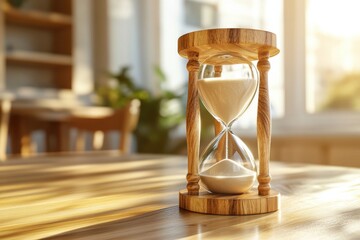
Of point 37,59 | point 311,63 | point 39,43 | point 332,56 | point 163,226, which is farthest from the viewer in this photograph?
point 39,43

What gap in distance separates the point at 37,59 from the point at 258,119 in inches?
139

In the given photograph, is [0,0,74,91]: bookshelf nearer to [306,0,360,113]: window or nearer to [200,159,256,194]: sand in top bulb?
[306,0,360,113]: window

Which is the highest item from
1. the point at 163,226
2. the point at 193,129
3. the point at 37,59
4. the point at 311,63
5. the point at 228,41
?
the point at 37,59

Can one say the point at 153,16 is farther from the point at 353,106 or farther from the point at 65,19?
the point at 353,106

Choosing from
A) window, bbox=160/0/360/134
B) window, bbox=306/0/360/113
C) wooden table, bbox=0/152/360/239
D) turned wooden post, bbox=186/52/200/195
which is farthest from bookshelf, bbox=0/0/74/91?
turned wooden post, bbox=186/52/200/195

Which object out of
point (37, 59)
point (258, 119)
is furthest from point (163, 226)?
A: point (37, 59)

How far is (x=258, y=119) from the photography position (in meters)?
0.63

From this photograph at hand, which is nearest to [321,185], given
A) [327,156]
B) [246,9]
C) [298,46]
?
[327,156]

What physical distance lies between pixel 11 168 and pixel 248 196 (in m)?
0.82

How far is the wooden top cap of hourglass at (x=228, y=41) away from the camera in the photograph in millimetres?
605

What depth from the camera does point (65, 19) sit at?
13.3 ft

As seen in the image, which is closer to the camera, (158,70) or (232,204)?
(232,204)

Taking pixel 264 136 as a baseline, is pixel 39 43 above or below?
above

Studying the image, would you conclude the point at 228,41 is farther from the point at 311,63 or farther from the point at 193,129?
the point at 311,63
